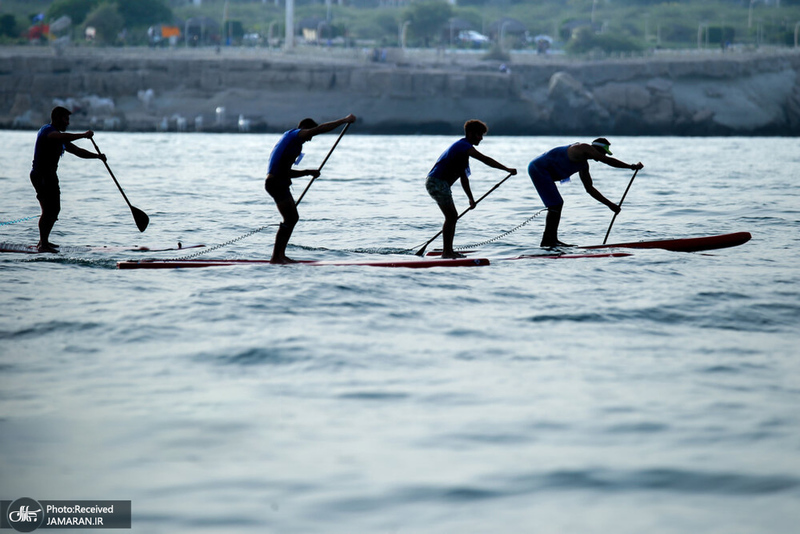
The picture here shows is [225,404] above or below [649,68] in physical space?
below

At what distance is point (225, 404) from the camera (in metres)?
5.32

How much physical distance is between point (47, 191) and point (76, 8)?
85.5m

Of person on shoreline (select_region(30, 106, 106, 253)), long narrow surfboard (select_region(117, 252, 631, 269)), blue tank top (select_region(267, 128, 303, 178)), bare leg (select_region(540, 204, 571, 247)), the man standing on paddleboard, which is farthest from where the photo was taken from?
bare leg (select_region(540, 204, 571, 247))

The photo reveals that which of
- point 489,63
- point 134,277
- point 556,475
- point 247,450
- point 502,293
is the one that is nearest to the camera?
point 556,475

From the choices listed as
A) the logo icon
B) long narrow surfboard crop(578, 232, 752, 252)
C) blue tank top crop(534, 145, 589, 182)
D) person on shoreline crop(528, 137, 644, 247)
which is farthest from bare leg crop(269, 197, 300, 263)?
the logo icon

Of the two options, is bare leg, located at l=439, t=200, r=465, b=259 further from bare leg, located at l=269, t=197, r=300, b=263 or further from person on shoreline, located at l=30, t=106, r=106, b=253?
person on shoreline, located at l=30, t=106, r=106, b=253

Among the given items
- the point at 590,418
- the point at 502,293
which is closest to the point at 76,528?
the point at 590,418

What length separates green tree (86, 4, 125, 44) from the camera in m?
83.0

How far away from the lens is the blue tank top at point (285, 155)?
955 centimetres

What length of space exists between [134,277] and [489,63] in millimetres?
67379

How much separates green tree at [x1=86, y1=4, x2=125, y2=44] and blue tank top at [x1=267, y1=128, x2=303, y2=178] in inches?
3170

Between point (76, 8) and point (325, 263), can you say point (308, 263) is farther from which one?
point (76, 8)

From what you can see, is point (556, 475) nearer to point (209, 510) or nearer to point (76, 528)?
point (209, 510)

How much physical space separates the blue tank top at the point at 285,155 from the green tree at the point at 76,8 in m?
86.2
